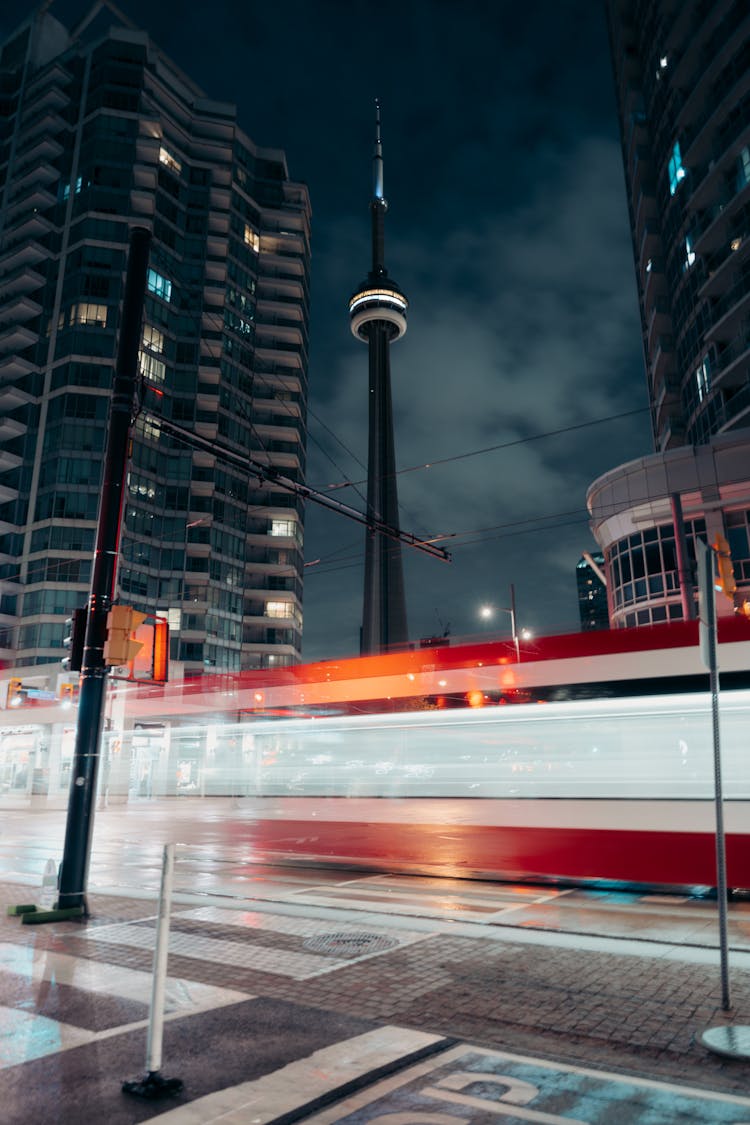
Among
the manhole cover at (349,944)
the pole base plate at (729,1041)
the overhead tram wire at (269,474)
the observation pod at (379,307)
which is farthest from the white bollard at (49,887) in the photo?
the observation pod at (379,307)

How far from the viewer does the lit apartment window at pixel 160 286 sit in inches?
2828

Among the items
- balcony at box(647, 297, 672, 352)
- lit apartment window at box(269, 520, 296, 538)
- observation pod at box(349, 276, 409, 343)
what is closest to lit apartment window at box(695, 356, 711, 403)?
balcony at box(647, 297, 672, 352)

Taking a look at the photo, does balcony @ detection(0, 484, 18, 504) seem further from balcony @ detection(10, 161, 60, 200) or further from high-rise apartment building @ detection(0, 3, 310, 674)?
balcony @ detection(10, 161, 60, 200)

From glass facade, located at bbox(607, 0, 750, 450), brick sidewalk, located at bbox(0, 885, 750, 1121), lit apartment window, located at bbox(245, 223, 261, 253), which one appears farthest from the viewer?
lit apartment window, located at bbox(245, 223, 261, 253)

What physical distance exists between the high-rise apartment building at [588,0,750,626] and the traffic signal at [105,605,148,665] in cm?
2283

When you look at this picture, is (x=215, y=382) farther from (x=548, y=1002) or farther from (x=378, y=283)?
(x=548, y=1002)

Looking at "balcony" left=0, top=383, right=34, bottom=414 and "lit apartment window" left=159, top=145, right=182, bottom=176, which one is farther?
"lit apartment window" left=159, top=145, right=182, bottom=176

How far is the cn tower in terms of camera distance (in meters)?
80.6

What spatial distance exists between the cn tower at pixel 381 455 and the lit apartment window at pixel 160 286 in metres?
23.8

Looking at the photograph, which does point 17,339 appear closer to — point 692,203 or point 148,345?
point 148,345

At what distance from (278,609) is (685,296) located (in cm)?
4502

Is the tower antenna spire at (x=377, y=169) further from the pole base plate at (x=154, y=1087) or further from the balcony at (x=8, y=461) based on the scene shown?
the pole base plate at (x=154, y=1087)

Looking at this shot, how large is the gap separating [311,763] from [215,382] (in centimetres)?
6641

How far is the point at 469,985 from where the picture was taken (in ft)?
21.4
